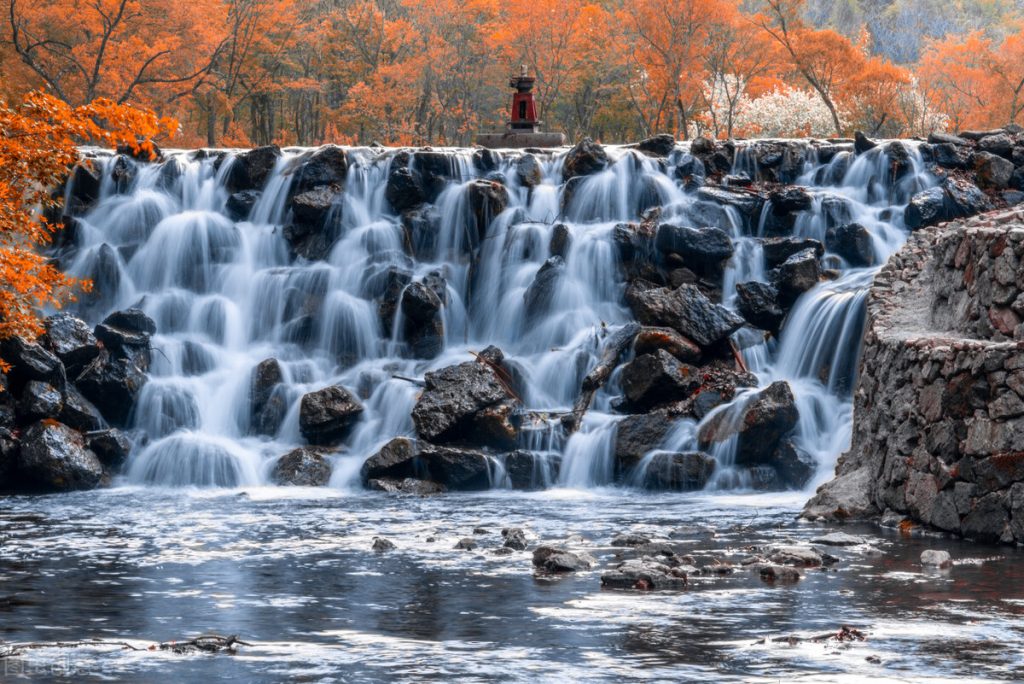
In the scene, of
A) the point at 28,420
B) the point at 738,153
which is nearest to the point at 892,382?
the point at 28,420

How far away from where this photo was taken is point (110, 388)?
76.6ft

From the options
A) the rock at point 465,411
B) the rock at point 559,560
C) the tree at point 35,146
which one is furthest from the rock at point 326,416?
the rock at point 559,560

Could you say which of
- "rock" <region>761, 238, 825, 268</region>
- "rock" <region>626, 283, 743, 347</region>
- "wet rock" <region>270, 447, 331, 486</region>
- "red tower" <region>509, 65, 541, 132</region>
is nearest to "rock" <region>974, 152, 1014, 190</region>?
"rock" <region>761, 238, 825, 268</region>

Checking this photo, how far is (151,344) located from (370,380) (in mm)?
4328

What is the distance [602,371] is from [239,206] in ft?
35.3

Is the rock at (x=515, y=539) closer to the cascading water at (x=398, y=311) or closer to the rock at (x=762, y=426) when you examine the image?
the cascading water at (x=398, y=311)

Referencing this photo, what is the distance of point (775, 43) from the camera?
6203 cm

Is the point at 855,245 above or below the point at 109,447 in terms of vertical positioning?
above

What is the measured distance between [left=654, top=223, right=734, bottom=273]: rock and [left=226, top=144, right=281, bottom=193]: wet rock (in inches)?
364

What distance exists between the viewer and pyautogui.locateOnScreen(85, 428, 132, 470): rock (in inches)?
866

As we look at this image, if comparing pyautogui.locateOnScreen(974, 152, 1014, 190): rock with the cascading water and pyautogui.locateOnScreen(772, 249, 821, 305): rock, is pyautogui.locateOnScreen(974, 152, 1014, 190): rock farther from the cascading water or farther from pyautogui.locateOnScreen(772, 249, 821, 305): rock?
pyautogui.locateOnScreen(772, 249, 821, 305): rock

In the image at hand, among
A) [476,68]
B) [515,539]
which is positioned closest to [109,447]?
[515,539]

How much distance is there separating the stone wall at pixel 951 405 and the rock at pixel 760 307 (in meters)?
5.28

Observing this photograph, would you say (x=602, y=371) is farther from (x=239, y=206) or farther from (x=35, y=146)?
(x=239, y=206)
